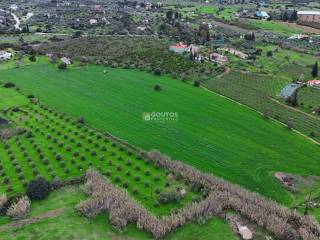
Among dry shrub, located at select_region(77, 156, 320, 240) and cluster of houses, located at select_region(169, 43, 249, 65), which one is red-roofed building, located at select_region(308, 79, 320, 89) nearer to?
cluster of houses, located at select_region(169, 43, 249, 65)

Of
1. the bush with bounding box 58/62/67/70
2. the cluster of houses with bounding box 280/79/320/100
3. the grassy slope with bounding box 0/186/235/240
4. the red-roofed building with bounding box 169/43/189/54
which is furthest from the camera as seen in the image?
the red-roofed building with bounding box 169/43/189/54

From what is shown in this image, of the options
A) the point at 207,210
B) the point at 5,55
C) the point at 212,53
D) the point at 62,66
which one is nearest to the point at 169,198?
the point at 207,210

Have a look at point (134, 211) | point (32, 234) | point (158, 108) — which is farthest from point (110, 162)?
point (158, 108)

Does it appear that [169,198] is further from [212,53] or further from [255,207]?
[212,53]

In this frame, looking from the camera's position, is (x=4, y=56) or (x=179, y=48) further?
(x=179, y=48)

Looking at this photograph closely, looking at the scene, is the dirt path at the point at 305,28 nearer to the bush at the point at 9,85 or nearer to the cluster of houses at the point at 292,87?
the cluster of houses at the point at 292,87

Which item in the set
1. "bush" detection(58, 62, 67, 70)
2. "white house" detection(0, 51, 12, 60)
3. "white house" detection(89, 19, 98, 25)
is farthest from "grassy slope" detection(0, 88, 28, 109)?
"white house" detection(89, 19, 98, 25)
